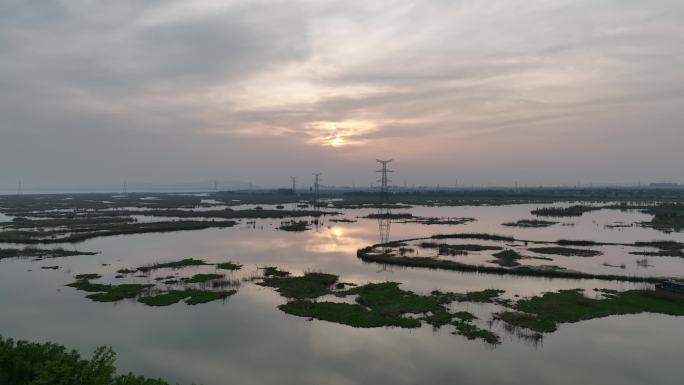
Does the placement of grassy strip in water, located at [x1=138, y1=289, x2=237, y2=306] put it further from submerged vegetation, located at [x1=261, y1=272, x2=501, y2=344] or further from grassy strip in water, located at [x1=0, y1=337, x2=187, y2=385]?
grassy strip in water, located at [x1=0, y1=337, x2=187, y2=385]

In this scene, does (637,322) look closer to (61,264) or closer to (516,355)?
(516,355)

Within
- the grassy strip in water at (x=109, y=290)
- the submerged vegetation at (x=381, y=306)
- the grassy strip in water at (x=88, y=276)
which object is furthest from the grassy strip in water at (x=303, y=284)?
the grassy strip in water at (x=88, y=276)

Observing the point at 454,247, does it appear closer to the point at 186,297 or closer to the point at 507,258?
the point at 507,258

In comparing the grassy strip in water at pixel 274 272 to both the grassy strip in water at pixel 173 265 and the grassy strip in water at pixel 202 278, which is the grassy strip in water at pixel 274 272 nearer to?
the grassy strip in water at pixel 202 278

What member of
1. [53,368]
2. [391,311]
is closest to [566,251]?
[391,311]

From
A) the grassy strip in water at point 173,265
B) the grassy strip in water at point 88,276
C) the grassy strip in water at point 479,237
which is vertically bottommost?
the grassy strip in water at point 88,276

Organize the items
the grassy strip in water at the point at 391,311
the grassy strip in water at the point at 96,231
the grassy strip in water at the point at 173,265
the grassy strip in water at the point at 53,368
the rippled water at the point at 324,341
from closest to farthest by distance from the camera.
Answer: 1. the grassy strip in water at the point at 53,368
2. the rippled water at the point at 324,341
3. the grassy strip in water at the point at 391,311
4. the grassy strip in water at the point at 173,265
5. the grassy strip in water at the point at 96,231
